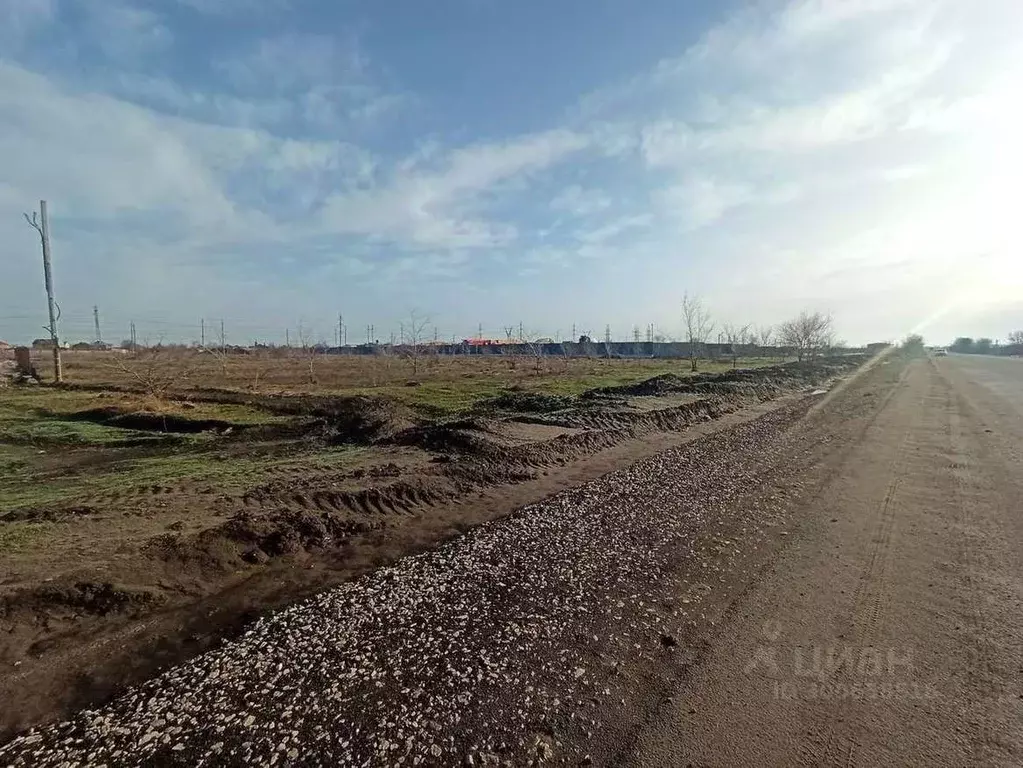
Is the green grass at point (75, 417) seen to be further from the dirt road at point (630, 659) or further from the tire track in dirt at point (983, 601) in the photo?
the tire track in dirt at point (983, 601)

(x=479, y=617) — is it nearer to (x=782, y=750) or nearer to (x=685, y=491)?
(x=782, y=750)

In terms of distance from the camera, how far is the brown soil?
4.64m

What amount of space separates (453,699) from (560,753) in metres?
0.84

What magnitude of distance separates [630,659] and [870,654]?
6.19ft

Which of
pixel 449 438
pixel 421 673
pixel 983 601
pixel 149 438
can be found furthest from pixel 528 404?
pixel 421 673

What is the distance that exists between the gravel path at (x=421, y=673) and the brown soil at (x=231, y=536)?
550 millimetres

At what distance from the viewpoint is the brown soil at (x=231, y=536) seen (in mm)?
4637

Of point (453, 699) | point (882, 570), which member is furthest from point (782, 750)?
point (882, 570)

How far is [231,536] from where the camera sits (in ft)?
23.0

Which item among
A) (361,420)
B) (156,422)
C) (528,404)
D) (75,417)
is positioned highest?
(528,404)

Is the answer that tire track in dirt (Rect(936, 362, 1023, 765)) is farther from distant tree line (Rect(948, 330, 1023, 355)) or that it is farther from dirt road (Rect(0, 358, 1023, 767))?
distant tree line (Rect(948, 330, 1023, 355))

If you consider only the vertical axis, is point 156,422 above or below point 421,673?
below

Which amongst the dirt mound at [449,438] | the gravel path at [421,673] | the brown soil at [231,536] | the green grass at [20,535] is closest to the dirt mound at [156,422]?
the brown soil at [231,536]

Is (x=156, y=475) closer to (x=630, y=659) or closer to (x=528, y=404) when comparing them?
(x=630, y=659)
